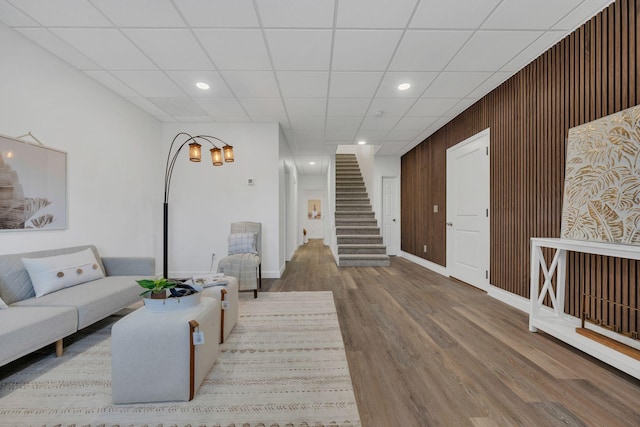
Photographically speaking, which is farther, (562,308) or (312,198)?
(312,198)

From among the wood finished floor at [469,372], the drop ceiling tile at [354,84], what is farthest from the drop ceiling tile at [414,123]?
the wood finished floor at [469,372]

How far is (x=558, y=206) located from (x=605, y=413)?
177cm

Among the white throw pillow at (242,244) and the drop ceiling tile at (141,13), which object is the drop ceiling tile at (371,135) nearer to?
the white throw pillow at (242,244)

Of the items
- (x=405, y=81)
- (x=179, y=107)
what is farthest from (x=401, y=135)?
(x=179, y=107)

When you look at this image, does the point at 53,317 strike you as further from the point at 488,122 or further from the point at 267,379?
the point at 488,122

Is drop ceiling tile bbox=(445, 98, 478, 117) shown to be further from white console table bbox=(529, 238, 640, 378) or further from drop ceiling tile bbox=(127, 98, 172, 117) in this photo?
drop ceiling tile bbox=(127, 98, 172, 117)

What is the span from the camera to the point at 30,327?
68.1 inches

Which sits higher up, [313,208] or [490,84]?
[490,84]

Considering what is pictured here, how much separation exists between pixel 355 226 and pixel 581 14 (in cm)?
507

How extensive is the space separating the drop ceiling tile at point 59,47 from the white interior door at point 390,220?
6.00m

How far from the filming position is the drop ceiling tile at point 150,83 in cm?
306

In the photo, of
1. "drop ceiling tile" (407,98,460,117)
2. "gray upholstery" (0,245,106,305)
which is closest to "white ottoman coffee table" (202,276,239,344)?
"gray upholstery" (0,245,106,305)

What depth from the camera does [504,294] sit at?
3291 millimetres

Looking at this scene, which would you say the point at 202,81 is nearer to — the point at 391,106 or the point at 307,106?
the point at 307,106
